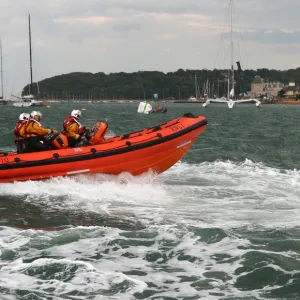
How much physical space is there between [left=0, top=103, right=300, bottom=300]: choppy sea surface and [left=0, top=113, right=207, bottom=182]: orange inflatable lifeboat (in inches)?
6.8

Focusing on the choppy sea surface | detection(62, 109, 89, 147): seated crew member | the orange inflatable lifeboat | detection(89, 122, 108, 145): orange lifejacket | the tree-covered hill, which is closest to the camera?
the choppy sea surface

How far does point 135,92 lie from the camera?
145250mm

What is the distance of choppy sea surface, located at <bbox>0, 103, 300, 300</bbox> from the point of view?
15.2 ft

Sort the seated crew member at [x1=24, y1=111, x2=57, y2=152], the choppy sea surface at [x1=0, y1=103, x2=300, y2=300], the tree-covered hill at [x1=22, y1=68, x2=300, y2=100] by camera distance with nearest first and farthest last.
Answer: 1. the choppy sea surface at [x1=0, y1=103, x2=300, y2=300]
2. the seated crew member at [x1=24, y1=111, x2=57, y2=152]
3. the tree-covered hill at [x1=22, y1=68, x2=300, y2=100]

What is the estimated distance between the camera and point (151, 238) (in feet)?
19.6

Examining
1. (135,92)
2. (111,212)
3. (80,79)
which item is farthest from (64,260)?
(80,79)

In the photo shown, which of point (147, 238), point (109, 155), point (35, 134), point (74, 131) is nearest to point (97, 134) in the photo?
point (74, 131)

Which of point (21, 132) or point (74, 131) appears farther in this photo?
point (74, 131)

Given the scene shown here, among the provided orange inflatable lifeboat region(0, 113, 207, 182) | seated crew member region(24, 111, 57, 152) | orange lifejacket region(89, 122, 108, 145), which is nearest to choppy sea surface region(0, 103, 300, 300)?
orange inflatable lifeboat region(0, 113, 207, 182)

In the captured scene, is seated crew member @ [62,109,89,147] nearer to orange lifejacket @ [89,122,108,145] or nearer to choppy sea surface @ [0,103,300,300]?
orange lifejacket @ [89,122,108,145]

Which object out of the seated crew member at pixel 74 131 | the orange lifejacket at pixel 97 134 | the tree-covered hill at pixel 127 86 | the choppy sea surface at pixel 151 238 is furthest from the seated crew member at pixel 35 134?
the tree-covered hill at pixel 127 86

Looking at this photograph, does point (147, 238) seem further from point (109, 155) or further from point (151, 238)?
point (109, 155)

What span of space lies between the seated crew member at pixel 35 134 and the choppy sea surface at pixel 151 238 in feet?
2.08

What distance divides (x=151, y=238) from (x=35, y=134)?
3824 mm
